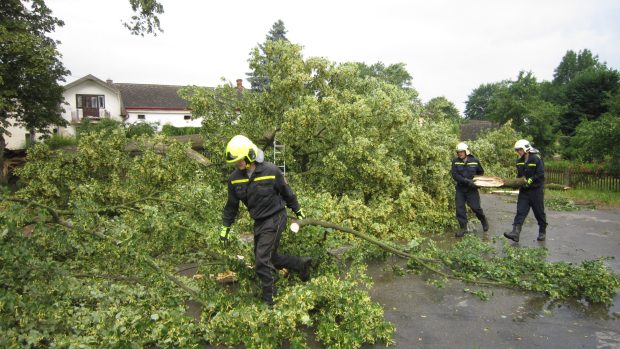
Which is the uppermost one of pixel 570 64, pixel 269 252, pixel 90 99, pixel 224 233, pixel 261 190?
pixel 570 64

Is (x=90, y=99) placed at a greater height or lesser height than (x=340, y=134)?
greater

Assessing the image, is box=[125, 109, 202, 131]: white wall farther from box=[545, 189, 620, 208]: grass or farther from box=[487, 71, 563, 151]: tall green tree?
box=[545, 189, 620, 208]: grass

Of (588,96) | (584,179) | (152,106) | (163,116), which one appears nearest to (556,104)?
(588,96)

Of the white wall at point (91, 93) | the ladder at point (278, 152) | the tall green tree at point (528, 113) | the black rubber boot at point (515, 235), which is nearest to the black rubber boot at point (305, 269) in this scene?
the black rubber boot at point (515, 235)

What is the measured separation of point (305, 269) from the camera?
4.44 m

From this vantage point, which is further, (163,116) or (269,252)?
(163,116)

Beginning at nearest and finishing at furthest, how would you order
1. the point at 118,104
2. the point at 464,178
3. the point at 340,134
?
the point at 464,178
the point at 340,134
the point at 118,104

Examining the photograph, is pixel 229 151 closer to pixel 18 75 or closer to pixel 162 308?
pixel 162 308

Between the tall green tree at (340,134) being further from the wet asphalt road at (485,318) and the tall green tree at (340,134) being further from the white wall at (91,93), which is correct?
the white wall at (91,93)

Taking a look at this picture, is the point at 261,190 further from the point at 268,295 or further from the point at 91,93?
the point at 91,93

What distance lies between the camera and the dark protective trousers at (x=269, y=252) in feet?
13.4

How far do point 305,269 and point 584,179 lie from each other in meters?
15.1

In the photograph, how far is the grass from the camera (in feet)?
39.8

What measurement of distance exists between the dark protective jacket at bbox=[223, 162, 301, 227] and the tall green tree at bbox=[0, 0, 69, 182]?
10.6m
